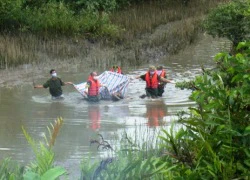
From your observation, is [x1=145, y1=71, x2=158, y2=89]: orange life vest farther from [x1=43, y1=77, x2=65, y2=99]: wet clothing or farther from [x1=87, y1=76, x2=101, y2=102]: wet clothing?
[x1=43, y1=77, x2=65, y2=99]: wet clothing

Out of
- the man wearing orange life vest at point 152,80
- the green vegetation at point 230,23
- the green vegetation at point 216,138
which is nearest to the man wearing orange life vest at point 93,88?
the man wearing orange life vest at point 152,80

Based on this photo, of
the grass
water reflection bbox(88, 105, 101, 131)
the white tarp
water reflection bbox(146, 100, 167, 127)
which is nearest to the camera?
water reflection bbox(88, 105, 101, 131)

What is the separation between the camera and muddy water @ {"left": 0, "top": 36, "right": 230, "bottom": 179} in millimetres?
12704

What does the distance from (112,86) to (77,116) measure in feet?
9.33

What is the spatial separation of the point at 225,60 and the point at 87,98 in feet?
49.0

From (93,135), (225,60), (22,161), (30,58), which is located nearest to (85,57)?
(30,58)

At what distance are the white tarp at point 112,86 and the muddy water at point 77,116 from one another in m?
0.32

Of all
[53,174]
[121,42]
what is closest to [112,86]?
[121,42]

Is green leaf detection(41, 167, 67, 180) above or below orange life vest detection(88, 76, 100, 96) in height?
above

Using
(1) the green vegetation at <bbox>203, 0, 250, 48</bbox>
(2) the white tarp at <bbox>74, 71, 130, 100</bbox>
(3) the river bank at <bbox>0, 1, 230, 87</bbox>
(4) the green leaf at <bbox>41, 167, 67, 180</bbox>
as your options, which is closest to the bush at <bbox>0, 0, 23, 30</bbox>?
(3) the river bank at <bbox>0, 1, 230, 87</bbox>

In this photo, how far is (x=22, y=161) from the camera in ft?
38.1

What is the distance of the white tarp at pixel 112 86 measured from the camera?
19.5 m

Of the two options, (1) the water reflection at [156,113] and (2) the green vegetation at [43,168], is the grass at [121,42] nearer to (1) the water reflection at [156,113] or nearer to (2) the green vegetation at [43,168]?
(1) the water reflection at [156,113]

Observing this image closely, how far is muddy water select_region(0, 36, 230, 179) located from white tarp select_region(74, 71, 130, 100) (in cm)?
32
